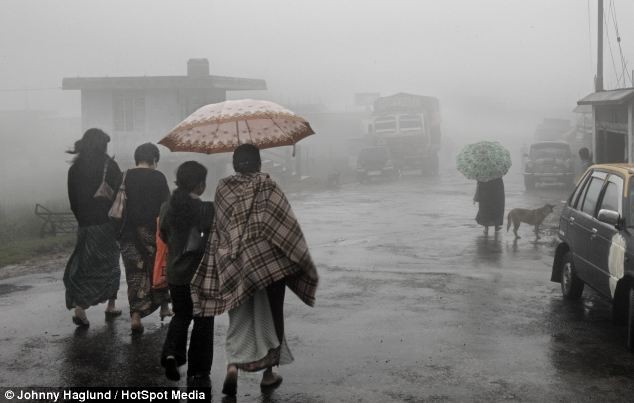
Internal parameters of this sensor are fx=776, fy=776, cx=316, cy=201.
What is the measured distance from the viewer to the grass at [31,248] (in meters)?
12.8

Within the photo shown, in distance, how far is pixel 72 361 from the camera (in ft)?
21.3

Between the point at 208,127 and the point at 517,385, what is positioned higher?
the point at 208,127

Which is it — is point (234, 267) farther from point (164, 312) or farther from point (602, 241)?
point (602, 241)

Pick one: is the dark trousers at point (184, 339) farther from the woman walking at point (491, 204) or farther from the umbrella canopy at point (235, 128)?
the woman walking at point (491, 204)

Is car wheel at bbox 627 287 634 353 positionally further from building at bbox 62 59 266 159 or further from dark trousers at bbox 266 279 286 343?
building at bbox 62 59 266 159

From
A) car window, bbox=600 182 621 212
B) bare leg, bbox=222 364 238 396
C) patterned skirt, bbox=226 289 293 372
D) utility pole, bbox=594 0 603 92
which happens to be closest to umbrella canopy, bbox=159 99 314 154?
patterned skirt, bbox=226 289 293 372

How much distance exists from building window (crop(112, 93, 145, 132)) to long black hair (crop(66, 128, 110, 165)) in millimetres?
25772

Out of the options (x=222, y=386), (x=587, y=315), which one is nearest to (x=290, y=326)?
(x=222, y=386)

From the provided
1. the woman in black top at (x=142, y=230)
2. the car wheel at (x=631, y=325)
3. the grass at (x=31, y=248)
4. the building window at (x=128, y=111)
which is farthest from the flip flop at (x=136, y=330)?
the building window at (x=128, y=111)

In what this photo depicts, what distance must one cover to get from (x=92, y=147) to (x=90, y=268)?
3.99 feet

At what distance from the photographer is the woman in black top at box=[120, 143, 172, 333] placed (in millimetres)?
7352

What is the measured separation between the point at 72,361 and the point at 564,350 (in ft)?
13.8

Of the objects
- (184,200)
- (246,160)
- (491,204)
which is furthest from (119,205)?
(491,204)

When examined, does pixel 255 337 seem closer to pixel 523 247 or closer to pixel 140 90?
pixel 523 247
